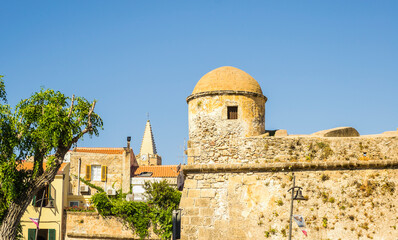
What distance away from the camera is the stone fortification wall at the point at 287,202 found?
566 inches

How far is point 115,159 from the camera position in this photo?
3872 cm

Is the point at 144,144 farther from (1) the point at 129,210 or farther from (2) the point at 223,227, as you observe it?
(2) the point at 223,227

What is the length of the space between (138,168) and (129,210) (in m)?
13.9

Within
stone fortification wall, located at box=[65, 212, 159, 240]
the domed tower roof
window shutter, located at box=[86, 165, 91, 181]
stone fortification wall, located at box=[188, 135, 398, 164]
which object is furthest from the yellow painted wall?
the domed tower roof

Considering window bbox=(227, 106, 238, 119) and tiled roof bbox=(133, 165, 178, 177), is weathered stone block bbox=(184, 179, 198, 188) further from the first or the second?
tiled roof bbox=(133, 165, 178, 177)

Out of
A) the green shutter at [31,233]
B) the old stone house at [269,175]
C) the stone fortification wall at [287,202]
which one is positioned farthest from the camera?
the green shutter at [31,233]

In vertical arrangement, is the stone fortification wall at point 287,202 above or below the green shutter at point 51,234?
above

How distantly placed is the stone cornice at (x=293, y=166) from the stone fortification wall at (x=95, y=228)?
13680 mm

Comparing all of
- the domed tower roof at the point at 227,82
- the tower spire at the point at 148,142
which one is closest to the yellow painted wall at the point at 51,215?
the domed tower roof at the point at 227,82

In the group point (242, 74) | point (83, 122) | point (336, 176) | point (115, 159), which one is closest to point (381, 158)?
point (336, 176)

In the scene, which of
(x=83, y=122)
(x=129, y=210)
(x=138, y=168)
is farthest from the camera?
(x=138, y=168)

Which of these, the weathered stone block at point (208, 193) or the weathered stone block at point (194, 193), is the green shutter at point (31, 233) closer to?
the weathered stone block at point (194, 193)

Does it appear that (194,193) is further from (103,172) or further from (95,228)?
(103,172)

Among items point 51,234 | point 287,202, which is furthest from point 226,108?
point 51,234
